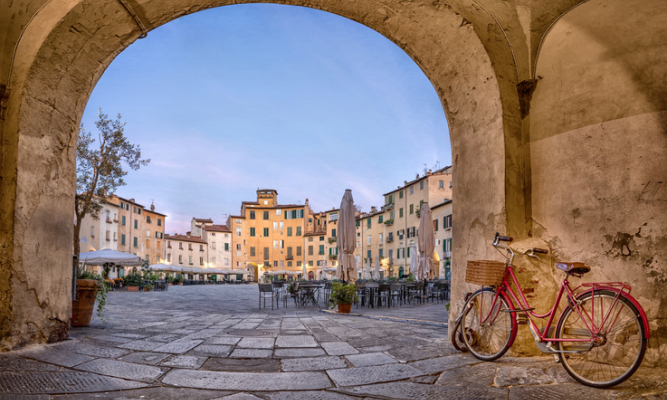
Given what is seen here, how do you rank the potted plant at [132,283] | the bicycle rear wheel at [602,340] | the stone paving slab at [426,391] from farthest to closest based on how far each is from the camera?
1. the potted plant at [132,283]
2. the bicycle rear wheel at [602,340]
3. the stone paving slab at [426,391]

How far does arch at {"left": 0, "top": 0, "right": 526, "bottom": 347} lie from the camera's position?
3943 millimetres

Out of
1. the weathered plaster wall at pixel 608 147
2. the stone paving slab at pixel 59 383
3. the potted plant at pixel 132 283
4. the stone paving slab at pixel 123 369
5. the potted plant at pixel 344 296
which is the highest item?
the weathered plaster wall at pixel 608 147

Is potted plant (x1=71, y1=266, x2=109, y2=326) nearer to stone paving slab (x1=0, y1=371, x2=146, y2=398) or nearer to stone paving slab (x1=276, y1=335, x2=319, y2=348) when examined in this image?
stone paving slab (x1=0, y1=371, x2=146, y2=398)

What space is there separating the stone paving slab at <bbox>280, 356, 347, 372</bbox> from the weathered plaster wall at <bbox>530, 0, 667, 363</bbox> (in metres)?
2.20

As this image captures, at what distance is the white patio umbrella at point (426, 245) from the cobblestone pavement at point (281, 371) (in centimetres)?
960

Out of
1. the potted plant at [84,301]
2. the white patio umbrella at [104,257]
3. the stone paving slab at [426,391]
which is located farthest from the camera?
the white patio umbrella at [104,257]

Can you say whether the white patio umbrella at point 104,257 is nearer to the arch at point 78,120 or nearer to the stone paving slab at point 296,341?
the arch at point 78,120

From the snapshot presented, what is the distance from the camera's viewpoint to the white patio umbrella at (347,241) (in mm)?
11539

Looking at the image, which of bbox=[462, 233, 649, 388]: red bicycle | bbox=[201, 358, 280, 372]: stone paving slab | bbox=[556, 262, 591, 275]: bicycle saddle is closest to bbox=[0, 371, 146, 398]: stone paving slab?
bbox=[201, 358, 280, 372]: stone paving slab

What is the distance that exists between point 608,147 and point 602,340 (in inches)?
66.0

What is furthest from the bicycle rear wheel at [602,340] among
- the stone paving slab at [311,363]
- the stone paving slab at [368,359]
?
the stone paving slab at [311,363]

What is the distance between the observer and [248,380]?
310 cm

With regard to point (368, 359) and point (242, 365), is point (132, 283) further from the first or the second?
point (368, 359)

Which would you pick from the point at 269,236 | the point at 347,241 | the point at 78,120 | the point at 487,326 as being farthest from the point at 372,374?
the point at 269,236
